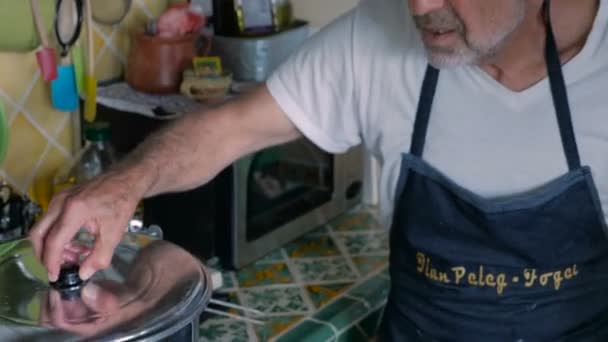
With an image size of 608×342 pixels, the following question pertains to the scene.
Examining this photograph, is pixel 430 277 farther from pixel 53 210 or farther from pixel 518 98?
pixel 53 210

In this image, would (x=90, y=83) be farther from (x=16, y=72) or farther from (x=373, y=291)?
(x=373, y=291)

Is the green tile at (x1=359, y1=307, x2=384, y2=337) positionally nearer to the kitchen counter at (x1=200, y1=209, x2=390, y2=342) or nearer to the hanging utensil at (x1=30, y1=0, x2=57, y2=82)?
the kitchen counter at (x1=200, y1=209, x2=390, y2=342)

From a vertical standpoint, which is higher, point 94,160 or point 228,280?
point 94,160

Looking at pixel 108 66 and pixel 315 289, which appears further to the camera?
pixel 108 66

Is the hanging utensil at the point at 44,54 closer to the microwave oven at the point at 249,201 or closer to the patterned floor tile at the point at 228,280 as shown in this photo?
the microwave oven at the point at 249,201

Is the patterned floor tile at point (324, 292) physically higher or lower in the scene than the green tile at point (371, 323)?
higher

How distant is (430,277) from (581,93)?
0.28m

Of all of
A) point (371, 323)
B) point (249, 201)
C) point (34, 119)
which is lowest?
point (371, 323)

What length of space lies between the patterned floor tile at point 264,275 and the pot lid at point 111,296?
0.50 meters

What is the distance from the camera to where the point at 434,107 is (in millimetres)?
1218

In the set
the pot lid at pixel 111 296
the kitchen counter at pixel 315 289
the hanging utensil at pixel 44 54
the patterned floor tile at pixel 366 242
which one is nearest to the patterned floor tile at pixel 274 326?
the kitchen counter at pixel 315 289

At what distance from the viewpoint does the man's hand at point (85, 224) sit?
930 mm

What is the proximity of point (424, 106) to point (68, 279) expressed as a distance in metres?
0.49

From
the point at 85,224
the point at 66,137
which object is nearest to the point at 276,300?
the point at 66,137
